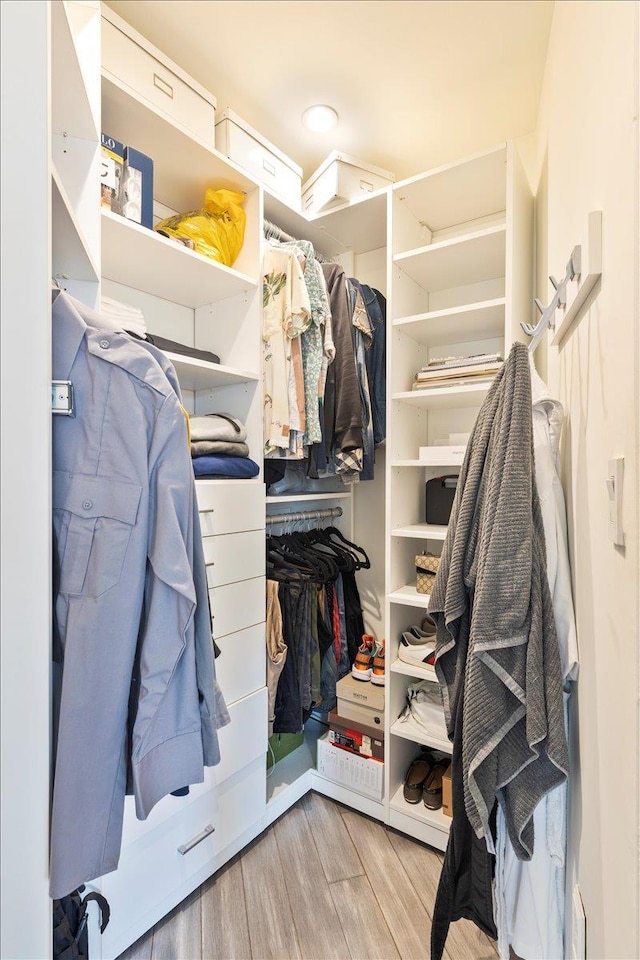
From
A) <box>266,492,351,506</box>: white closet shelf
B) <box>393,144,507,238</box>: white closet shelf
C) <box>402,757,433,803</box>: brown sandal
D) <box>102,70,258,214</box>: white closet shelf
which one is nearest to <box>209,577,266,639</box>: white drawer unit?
<box>266,492,351,506</box>: white closet shelf

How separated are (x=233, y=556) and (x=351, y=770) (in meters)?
0.99

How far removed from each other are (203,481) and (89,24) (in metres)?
1.07

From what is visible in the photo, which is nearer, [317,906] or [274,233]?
[317,906]

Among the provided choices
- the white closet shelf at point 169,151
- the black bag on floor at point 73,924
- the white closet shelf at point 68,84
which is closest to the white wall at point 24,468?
the white closet shelf at point 68,84

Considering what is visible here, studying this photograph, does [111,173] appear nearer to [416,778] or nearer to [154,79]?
[154,79]

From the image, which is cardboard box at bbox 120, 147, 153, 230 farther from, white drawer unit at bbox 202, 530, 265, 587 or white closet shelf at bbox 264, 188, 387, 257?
white drawer unit at bbox 202, 530, 265, 587

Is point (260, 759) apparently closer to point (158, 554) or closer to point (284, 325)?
point (158, 554)

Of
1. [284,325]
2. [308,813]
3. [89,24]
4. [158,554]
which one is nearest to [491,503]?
[158,554]

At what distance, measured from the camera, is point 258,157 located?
5.19 feet

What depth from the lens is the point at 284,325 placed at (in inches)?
62.0

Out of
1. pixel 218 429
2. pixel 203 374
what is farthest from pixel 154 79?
pixel 218 429

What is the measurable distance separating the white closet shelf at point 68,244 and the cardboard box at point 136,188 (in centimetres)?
33

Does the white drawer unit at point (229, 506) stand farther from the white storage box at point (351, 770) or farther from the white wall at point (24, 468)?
the white storage box at point (351, 770)

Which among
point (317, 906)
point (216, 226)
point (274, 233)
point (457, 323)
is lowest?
point (317, 906)
